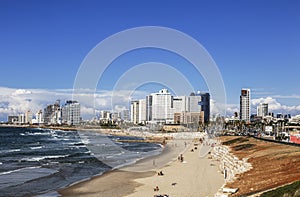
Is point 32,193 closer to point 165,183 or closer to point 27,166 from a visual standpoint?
point 165,183

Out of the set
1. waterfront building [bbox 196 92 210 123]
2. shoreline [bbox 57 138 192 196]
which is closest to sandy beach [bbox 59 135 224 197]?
shoreline [bbox 57 138 192 196]

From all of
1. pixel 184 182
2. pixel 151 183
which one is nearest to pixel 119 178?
pixel 151 183

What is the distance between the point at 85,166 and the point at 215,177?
53.9 ft

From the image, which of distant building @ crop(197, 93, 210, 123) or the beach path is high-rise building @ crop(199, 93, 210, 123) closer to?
distant building @ crop(197, 93, 210, 123)

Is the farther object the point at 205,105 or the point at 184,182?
the point at 205,105

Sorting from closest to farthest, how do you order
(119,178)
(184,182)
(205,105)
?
(184,182) < (119,178) < (205,105)

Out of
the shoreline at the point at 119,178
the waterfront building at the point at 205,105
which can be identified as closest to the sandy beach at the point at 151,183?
the shoreline at the point at 119,178

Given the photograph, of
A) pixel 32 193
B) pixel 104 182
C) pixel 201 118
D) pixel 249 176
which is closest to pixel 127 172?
pixel 104 182

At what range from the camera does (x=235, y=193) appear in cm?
1772

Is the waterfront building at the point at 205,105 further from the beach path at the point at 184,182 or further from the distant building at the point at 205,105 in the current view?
the beach path at the point at 184,182

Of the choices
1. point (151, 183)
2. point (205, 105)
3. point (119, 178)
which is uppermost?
point (205, 105)

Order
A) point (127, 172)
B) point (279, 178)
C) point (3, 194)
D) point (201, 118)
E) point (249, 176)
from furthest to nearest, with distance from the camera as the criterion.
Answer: point (201, 118)
point (127, 172)
point (3, 194)
point (249, 176)
point (279, 178)

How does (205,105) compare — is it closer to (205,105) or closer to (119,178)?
(205,105)

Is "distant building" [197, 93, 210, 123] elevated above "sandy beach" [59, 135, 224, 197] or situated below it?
above
